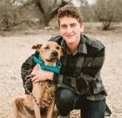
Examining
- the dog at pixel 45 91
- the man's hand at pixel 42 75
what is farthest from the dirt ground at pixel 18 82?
the man's hand at pixel 42 75

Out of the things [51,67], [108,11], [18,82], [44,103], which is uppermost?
[51,67]

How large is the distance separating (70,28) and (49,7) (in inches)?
1214

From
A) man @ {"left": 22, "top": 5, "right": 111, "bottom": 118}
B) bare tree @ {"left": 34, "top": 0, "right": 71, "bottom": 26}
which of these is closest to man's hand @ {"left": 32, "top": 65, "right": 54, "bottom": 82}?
man @ {"left": 22, "top": 5, "right": 111, "bottom": 118}

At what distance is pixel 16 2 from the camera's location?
3247cm

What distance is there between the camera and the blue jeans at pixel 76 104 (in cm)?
462

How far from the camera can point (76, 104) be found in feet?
16.3

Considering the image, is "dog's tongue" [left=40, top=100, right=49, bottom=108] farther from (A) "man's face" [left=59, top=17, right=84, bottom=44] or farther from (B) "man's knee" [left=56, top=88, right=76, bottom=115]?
(A) "man's face" [left=59, top=17, right=84, bottom=44]

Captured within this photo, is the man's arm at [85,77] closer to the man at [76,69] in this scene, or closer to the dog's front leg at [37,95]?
the man at [76,69]

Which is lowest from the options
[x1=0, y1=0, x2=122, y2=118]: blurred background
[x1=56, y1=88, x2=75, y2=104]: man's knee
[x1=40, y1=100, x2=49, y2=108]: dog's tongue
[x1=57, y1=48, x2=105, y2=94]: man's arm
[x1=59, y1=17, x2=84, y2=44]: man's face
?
[x1=0, y1=0, x2=122, y2=118]: blurred background

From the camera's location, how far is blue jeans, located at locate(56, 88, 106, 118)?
462 centimetres

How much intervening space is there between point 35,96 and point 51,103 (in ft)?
0.69

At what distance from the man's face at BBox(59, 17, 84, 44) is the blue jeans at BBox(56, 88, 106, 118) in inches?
24.9

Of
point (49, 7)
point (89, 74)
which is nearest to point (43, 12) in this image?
point (49, 7)

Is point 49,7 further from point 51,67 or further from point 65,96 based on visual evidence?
point 65,96
